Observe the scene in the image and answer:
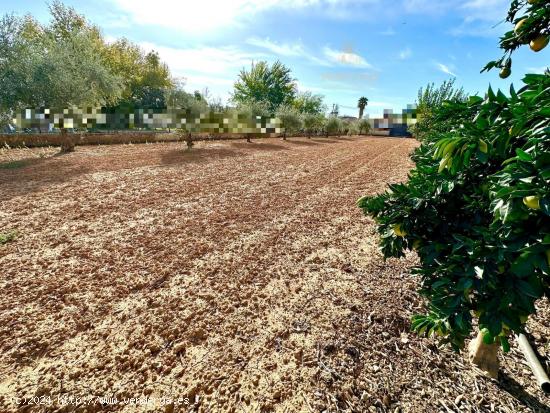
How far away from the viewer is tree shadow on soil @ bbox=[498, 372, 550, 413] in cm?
203

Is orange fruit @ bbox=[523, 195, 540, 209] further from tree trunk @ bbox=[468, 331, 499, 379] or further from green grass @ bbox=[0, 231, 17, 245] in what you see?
green grass @ bbox=[0, 231, 17, 245]

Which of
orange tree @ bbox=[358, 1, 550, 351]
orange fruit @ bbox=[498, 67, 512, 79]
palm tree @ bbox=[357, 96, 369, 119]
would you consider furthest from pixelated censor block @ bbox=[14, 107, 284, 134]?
palm tree @ bbox=[357, 96, 369, 119]

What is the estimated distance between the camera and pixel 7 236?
14.8ft

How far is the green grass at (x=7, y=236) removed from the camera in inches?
174

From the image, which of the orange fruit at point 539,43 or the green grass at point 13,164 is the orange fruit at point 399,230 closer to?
the orange fruit at point 539,43

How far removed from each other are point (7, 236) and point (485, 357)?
7.16 metres

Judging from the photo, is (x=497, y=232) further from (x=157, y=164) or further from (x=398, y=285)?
(x=157, y=164)

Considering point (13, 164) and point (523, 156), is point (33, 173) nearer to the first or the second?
point (13, 164)

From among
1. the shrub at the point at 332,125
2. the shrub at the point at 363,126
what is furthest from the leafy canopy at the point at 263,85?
the shrub at the point at 363,126

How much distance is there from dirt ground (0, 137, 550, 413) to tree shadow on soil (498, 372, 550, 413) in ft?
0.03

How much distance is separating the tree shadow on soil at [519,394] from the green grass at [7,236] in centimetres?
716

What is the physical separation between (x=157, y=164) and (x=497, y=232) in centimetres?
1338

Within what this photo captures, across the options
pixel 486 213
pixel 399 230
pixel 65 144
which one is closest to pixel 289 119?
pixel 65 144

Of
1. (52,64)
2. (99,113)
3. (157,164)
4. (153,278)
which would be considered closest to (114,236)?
(153,278)
